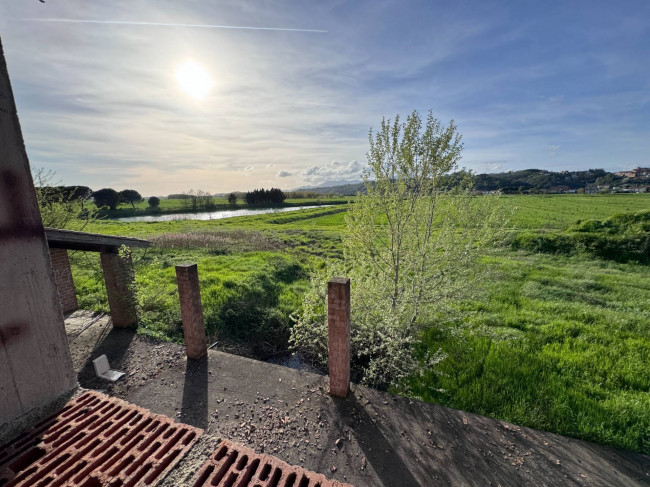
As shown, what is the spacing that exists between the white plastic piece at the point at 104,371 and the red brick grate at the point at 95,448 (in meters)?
2.57

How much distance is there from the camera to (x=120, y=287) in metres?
6.60

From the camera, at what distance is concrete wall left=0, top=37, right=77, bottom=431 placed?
2.05m

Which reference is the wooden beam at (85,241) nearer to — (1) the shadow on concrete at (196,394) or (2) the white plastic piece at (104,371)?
(2) the white plastic piece at (104,371)

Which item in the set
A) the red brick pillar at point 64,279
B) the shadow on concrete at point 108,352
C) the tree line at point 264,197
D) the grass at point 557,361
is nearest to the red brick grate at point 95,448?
the shadow on concrete at point 108,352

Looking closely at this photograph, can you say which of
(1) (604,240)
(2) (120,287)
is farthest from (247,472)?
(1) (604,240)

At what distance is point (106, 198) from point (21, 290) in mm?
69893

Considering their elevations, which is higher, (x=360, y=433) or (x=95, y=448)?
(x=95, y=448)

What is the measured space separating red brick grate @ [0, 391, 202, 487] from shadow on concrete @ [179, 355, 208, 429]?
1.25 metres

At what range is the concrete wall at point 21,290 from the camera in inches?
80.8

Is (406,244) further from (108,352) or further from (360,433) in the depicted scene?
(108,352)

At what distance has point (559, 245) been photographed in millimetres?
16609

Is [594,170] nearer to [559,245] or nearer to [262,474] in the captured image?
[559,245]

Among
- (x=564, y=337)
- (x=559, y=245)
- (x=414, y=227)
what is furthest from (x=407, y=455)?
(x=559, y=245)

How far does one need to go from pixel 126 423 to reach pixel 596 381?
812cm
